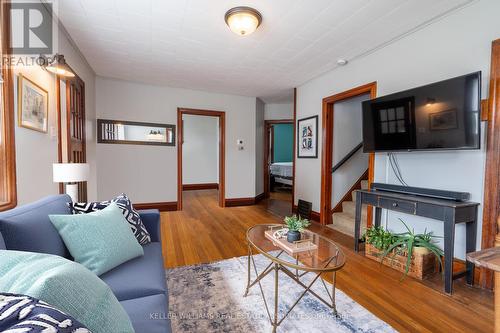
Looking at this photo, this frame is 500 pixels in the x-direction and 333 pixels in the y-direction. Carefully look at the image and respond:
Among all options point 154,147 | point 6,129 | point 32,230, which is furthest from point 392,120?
point 154,147

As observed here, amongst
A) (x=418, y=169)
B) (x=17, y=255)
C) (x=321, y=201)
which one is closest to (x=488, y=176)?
(x=418, y=169)

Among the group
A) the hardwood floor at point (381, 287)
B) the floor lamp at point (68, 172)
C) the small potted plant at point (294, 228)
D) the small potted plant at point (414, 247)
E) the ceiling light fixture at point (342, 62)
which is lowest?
the hardwood floor at point (381, 287)

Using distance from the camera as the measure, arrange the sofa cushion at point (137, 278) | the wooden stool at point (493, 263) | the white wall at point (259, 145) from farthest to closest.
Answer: the white wall at point (259, 145)
the sofa cushion at point (137, 278)
the wooden stool at point (493, 263)

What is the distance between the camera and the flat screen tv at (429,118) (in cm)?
183

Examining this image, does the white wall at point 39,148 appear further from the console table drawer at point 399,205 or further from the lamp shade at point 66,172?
the console table drawer at point 399,205

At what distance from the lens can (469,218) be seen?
189cm

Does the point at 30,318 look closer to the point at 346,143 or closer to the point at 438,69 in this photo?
the point at 438,69

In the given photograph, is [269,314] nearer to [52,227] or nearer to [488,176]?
[52,227]

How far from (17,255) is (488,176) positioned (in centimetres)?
295

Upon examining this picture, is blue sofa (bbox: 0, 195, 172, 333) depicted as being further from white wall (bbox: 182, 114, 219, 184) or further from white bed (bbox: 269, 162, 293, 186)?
white wall (bbox: 182, 114, 219, 184)

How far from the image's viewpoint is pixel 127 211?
5.38ft

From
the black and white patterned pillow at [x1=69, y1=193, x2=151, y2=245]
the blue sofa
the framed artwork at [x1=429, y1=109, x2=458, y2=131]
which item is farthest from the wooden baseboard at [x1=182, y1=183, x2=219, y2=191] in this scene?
the framed artwork at [x1=429, y1=109, x2=458, y2=131]

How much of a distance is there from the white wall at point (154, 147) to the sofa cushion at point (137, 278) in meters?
3.21

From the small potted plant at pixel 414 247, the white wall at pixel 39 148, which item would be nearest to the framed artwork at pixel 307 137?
the small potted plant at pixel 414 247
